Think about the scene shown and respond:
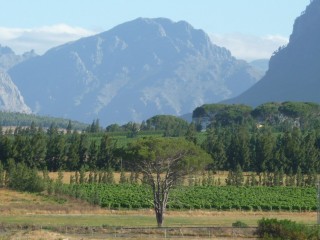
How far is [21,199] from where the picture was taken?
3693 inches

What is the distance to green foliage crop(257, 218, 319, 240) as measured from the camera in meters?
52.8

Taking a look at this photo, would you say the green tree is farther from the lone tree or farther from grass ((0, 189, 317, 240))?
the lone tree

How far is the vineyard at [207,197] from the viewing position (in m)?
97.5

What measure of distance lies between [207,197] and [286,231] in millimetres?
50633

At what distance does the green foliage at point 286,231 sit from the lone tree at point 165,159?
21.0 metres

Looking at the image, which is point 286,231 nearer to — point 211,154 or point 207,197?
point 207,197

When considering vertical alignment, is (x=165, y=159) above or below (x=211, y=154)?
below

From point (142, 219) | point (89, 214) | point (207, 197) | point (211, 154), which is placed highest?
point (211, 154)

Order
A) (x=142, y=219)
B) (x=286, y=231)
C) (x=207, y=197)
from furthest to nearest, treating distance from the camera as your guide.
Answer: (x=207, y=197), (x=142, y=219), (x=286, y=231)

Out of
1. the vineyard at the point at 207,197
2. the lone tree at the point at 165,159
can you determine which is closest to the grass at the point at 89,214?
the vineyard at the point at 207,197

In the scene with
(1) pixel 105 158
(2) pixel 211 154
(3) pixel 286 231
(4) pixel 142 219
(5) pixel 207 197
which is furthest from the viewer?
(1) pixel 105 158

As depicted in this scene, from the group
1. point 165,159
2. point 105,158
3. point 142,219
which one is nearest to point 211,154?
point 105,158

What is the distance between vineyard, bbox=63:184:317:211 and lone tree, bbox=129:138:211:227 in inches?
525

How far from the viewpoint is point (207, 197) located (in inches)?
4104
